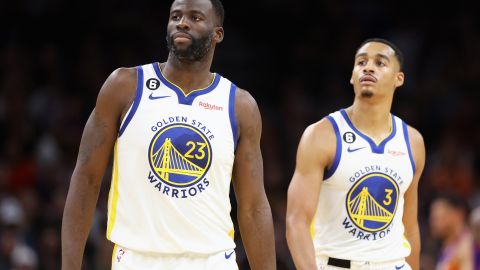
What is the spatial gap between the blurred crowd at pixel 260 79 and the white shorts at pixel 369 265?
4046 mm

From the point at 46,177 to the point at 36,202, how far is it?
38 cm

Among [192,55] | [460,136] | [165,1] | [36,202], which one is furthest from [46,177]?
[192,55]

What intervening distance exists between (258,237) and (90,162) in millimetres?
1031

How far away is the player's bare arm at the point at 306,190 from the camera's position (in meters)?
6.46

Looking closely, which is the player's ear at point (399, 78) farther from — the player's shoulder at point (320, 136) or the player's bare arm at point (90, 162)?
the player's bare arm at point (90, 162)

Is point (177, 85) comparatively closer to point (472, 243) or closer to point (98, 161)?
point (98, 161)

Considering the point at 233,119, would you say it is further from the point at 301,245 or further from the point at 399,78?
the point at 399,78

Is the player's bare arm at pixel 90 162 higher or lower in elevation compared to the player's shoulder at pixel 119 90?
lower

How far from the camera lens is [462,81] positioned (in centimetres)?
1312

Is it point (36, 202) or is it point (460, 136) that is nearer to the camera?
point (36, 202)

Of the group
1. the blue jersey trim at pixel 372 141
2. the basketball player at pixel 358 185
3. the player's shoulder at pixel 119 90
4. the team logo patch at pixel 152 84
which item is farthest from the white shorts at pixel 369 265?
the player's shoulder at pixel 119 90

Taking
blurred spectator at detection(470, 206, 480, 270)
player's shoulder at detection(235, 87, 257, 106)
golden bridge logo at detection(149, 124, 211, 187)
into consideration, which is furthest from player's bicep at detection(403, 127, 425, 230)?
golden bridge logo at detection(149, 124, 211, 187)

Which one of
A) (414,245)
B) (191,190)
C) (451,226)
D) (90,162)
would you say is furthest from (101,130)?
(451,226)

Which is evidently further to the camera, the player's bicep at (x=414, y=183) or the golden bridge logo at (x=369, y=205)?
the player's bicep at (x=414, y=183)
